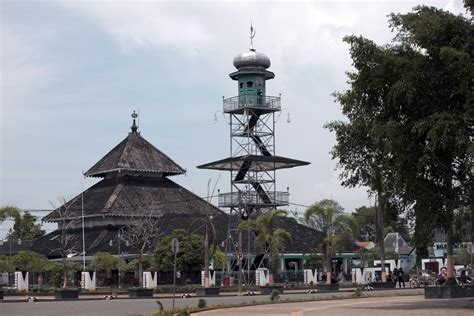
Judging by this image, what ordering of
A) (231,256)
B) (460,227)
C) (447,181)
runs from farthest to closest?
(231,256) < (460,227) < (447,181)

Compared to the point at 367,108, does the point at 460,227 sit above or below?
below

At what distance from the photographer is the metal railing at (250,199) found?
6569 cm

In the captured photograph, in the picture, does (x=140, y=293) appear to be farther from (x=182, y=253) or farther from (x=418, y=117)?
(x=418, y=117)

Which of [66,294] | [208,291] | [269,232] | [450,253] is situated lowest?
[208,291]

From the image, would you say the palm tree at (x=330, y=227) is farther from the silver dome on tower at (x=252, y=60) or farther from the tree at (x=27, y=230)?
the tree at (x=27, y=230)

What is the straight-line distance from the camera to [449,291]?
32.0 meters

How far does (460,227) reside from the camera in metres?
31.4

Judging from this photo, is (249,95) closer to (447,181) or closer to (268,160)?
(268,160)

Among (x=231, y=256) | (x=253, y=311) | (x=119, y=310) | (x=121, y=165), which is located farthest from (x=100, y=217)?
(x=253, y=311)

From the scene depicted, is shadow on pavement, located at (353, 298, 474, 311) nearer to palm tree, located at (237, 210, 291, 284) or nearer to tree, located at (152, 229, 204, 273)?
palm tree, located at (237, 210, 291, 284)

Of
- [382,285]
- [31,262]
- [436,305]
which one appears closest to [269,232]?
[382,285]

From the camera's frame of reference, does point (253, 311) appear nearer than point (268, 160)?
Yes

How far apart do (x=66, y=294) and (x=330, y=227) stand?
68.4 feet

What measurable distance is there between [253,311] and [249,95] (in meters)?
41.7
